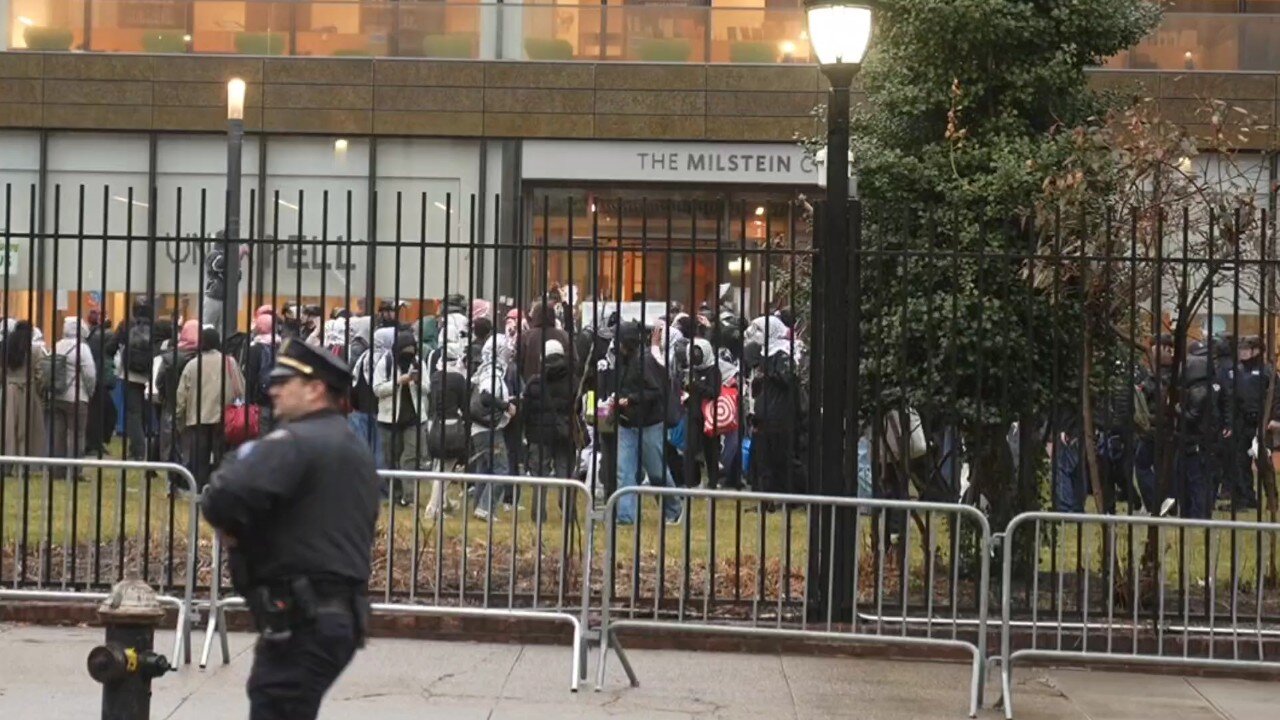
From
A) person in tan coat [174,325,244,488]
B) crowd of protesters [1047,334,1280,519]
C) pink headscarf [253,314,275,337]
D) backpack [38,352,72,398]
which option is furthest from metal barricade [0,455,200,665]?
crowd of protesters [1047,334,1280,519]

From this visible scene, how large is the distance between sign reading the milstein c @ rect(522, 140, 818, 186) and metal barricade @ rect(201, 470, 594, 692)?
13.8 meters

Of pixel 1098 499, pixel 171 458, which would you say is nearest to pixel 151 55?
pixel 171 458

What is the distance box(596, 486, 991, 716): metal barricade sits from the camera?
30.4ft

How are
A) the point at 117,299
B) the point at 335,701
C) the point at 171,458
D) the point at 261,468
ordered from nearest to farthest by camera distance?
1. the point at 261,468
2. the point at 335,701
3. the point at 171,458
4. the point at 117,299

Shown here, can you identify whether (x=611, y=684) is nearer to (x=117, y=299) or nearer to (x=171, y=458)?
(x=171, y=458)

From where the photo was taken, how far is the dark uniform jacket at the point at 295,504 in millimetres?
5840

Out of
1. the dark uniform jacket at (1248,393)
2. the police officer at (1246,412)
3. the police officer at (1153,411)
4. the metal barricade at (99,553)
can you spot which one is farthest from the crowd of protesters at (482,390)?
the dark uniform jacket at (1248,393)

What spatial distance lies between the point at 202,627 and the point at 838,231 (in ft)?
13.1

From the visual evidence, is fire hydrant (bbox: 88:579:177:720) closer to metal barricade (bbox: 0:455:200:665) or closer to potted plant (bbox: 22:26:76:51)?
metal barricade (bbox: 0:455:200:665)

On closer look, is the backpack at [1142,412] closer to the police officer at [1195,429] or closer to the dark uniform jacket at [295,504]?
the police officer at [1195,429]

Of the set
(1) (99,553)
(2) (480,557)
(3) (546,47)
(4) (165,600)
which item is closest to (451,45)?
(3) (546,47)

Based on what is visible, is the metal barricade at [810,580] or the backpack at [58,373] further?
the backpack at [58,373]

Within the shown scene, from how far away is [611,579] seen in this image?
9398 mm

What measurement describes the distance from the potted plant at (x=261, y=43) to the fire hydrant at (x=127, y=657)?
19.8 meters
